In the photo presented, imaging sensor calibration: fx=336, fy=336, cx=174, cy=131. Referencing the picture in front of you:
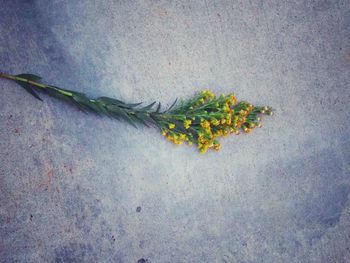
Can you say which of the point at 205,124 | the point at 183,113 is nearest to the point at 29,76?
the point at 183,113

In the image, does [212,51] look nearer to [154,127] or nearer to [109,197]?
[154,127]

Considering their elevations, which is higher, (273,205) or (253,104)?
(253,104)

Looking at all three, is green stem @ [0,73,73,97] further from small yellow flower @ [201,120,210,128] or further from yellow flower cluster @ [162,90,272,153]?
small yellow flower @ [201,120,210,128]

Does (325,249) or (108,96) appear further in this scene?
(325,249)

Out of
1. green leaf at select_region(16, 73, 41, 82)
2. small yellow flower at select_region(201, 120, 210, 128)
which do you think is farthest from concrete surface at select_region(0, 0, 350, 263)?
small yellow flower at select_region(201, 120, 210, 128)

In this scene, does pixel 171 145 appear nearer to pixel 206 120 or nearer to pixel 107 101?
pixel 206 120

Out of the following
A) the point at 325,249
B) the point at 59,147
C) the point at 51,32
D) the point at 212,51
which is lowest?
the point at 325,249

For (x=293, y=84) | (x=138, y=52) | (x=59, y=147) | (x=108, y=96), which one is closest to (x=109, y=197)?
(x=59, y=147)
